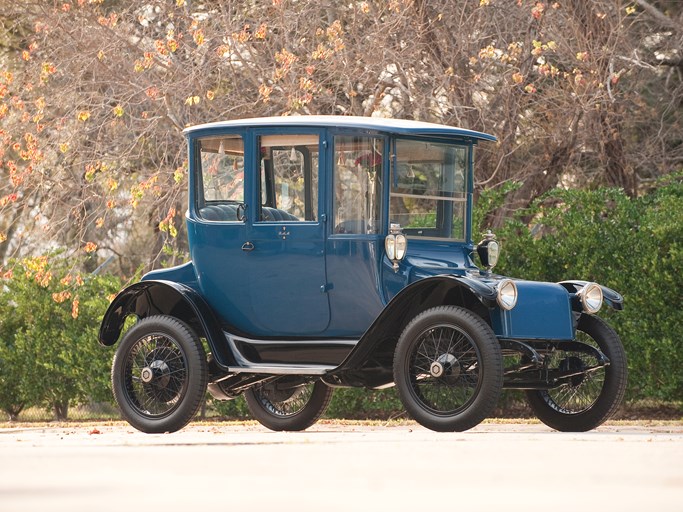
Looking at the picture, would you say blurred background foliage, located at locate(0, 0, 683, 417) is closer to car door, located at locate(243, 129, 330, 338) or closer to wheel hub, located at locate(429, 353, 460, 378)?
car door, located at locate(243, 129, 330, 338)

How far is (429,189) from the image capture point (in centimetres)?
982

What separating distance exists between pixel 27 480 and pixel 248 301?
3.49m

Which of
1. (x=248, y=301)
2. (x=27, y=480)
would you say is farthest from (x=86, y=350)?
(x=27, y=480)

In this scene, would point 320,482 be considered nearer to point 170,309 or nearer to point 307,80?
point 170,309

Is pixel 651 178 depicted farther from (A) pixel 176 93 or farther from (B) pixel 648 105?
(A) pixel 176 93

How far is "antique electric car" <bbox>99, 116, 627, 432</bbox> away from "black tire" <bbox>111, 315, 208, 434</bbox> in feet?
0.04

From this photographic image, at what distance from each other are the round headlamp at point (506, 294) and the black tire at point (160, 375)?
2296 mm

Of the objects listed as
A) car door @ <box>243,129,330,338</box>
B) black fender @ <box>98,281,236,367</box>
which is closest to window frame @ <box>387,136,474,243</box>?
car door @ <box>243,129,330,338</box>

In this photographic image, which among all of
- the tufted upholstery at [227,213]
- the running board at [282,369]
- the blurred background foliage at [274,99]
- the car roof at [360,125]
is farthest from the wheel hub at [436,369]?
the blurred background foliage at [274,99]

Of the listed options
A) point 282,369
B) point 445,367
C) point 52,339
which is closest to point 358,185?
point 282,369

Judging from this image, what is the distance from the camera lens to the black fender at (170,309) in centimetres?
979

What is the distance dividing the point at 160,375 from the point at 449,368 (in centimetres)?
232

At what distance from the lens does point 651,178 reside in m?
16.5

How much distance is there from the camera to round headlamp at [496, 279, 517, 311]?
28.4 ft
